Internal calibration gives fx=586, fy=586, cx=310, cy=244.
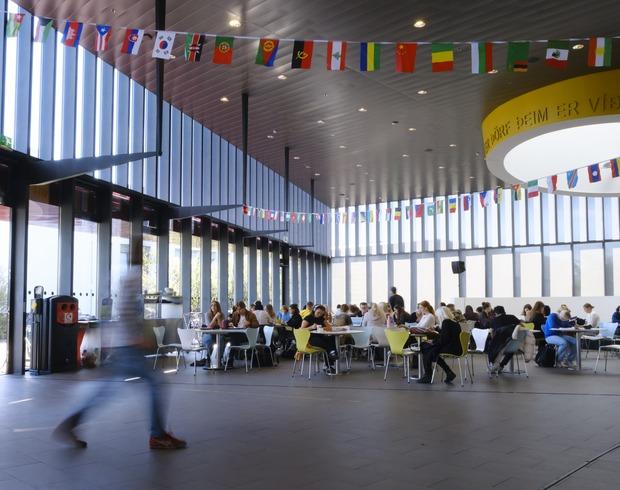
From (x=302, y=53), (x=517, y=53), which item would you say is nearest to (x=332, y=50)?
(x=302, y=53)

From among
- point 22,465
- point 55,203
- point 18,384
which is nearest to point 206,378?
point 18,384

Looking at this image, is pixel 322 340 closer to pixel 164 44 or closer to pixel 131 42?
pixel 164 44

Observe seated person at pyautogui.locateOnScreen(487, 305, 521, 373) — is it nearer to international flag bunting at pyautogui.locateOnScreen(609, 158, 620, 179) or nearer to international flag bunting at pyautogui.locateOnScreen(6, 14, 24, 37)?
international flag bunting at pyautogui.locateOnScreen(609, 158, 620, 179)

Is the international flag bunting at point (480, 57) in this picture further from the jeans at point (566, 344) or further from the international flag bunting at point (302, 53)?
the jeans at point (566, 344)

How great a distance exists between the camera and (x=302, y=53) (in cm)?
711

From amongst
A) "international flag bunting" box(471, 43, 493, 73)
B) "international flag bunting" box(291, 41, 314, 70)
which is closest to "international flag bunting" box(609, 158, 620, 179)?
"international flag bunting" box(471, 43, 493, 73)

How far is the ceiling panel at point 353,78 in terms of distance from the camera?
7.82 meters

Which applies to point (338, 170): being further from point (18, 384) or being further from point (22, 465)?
point (22, 465)

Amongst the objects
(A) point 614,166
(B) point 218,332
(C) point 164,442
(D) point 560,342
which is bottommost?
(C) point 164,442

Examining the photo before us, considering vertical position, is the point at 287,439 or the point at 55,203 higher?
the point at 55,203

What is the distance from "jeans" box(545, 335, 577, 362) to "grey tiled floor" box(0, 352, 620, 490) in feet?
7.08

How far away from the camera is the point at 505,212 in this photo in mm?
21047

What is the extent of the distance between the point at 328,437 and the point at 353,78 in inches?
279

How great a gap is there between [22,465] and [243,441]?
62.1 inches
